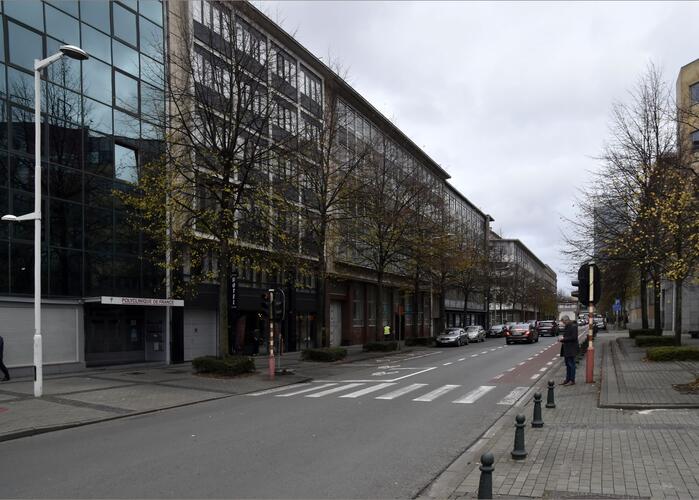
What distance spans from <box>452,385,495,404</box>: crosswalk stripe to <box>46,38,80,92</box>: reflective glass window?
17554 millimetres

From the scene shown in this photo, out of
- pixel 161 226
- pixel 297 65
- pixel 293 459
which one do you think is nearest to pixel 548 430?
pixel 293 459

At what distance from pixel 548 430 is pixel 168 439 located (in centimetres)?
617

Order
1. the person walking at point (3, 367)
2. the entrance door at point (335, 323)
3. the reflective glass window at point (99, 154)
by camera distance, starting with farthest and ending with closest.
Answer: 1. the entrance door at point (335, 323)
2. the reflective glass window at point (99, 154)
3. the person walking at point (3, 367)

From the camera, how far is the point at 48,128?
811 inches

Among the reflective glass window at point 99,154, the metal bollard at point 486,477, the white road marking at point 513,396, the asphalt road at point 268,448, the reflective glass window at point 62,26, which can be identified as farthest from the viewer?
the reflective glass window at point 99,154

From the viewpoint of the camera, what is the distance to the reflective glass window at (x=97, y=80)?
22312 mm

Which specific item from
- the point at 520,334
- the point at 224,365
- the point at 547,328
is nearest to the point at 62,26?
the point at 224,365

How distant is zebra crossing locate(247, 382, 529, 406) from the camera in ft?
47.3

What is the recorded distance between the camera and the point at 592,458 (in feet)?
24.7

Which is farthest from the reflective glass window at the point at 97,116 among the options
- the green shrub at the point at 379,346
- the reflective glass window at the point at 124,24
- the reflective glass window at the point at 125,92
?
the green shrub at the point at 379,346

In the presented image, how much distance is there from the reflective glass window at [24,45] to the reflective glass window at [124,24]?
13.2ft

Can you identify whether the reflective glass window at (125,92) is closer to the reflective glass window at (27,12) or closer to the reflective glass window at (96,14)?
the reflective glass window at (96,14)

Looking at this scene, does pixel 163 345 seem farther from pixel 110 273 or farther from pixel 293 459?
pixel 293 459

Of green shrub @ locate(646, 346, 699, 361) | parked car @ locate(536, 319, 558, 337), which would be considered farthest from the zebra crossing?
parked car @ locate(536, 319, 558, 337)
